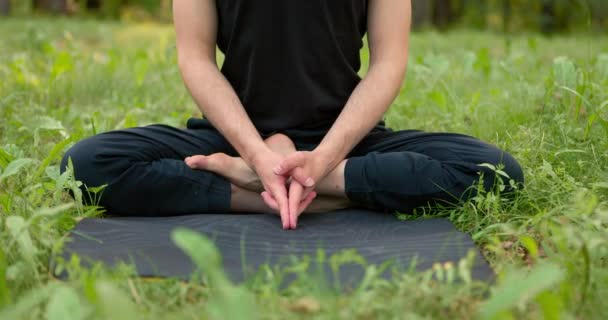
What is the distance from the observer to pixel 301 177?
2.08 meters

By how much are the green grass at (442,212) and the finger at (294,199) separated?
398 millimetres

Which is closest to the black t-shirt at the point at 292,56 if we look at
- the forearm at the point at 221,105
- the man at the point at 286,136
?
the man at the point at 286,136

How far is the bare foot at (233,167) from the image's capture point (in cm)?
227

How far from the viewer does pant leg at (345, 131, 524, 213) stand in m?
2.21

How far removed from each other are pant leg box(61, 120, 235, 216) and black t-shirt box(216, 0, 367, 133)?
290 mm

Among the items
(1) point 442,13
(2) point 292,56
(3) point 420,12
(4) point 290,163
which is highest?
(2) point 292,56

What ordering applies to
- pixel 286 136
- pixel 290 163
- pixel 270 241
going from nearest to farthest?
pixel 270 241, pixel 290 163, pixel 286 136

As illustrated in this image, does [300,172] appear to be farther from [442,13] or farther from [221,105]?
[442,13]

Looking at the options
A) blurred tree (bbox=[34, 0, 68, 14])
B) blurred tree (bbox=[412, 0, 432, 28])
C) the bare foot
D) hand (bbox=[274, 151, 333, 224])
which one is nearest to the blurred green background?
blurred tree (bbox=[34, 0, 68, 14])

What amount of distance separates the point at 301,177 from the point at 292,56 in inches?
18.9

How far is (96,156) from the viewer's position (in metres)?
2.24

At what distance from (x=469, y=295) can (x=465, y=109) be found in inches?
71.7

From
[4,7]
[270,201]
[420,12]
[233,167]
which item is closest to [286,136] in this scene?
[233,167]

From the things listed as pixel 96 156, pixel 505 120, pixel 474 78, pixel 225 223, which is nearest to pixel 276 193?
pixel 225 223
